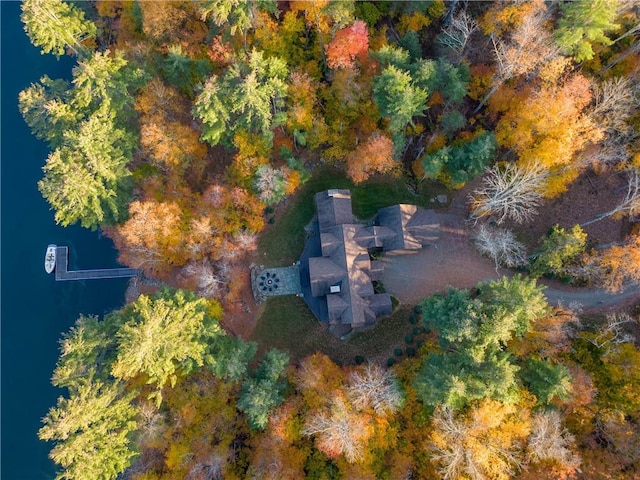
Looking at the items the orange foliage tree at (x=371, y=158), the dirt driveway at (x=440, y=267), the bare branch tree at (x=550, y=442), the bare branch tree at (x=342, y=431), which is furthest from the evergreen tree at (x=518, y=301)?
the orange foliage tree at (x=371, y=158)

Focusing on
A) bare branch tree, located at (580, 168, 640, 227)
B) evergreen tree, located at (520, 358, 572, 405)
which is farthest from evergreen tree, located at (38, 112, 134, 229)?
bare branch tree, located at (580, 168, 640, 227)

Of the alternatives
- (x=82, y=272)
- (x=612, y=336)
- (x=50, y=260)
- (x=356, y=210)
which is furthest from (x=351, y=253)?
(x=50, y=260)

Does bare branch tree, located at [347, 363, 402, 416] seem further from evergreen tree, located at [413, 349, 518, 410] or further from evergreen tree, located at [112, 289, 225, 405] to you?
evergreen tree, located at [112, 289, 225, 405]

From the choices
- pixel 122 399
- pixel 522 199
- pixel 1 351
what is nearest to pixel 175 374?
pixel 122 399

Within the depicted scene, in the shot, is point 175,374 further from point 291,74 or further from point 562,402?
point 562,402

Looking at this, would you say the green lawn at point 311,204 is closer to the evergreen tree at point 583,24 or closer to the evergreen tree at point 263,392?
the evergreen tree at point 263,392

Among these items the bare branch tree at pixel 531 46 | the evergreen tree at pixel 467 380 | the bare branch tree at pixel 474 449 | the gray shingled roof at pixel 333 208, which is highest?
the bare branch tree at pixel 531 46
